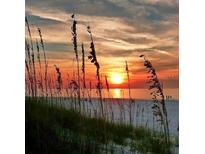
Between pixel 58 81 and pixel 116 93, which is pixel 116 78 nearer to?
pixel 116 93

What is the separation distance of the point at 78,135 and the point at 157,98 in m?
0.43

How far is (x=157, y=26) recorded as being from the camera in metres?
Result: 3.13

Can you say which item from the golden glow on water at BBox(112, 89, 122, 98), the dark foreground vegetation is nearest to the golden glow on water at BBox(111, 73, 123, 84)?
the golden glow on water at BBox(112, 89, 122, 98)

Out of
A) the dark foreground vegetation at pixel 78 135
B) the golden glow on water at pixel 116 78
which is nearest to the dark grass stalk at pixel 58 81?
the dark foreground vegetation at pixel 78 135

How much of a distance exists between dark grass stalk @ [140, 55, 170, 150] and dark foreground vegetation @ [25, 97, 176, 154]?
0.07 meters

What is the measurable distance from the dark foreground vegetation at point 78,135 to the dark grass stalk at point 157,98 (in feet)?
0.23

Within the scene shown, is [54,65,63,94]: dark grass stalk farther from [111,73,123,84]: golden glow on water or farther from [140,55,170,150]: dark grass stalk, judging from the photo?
[140,55,170,150]: dark grass stalk

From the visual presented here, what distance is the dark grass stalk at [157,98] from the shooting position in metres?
3.13

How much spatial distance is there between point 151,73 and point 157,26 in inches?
8.9

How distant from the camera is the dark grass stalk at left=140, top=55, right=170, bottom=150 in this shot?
3.13 meters
